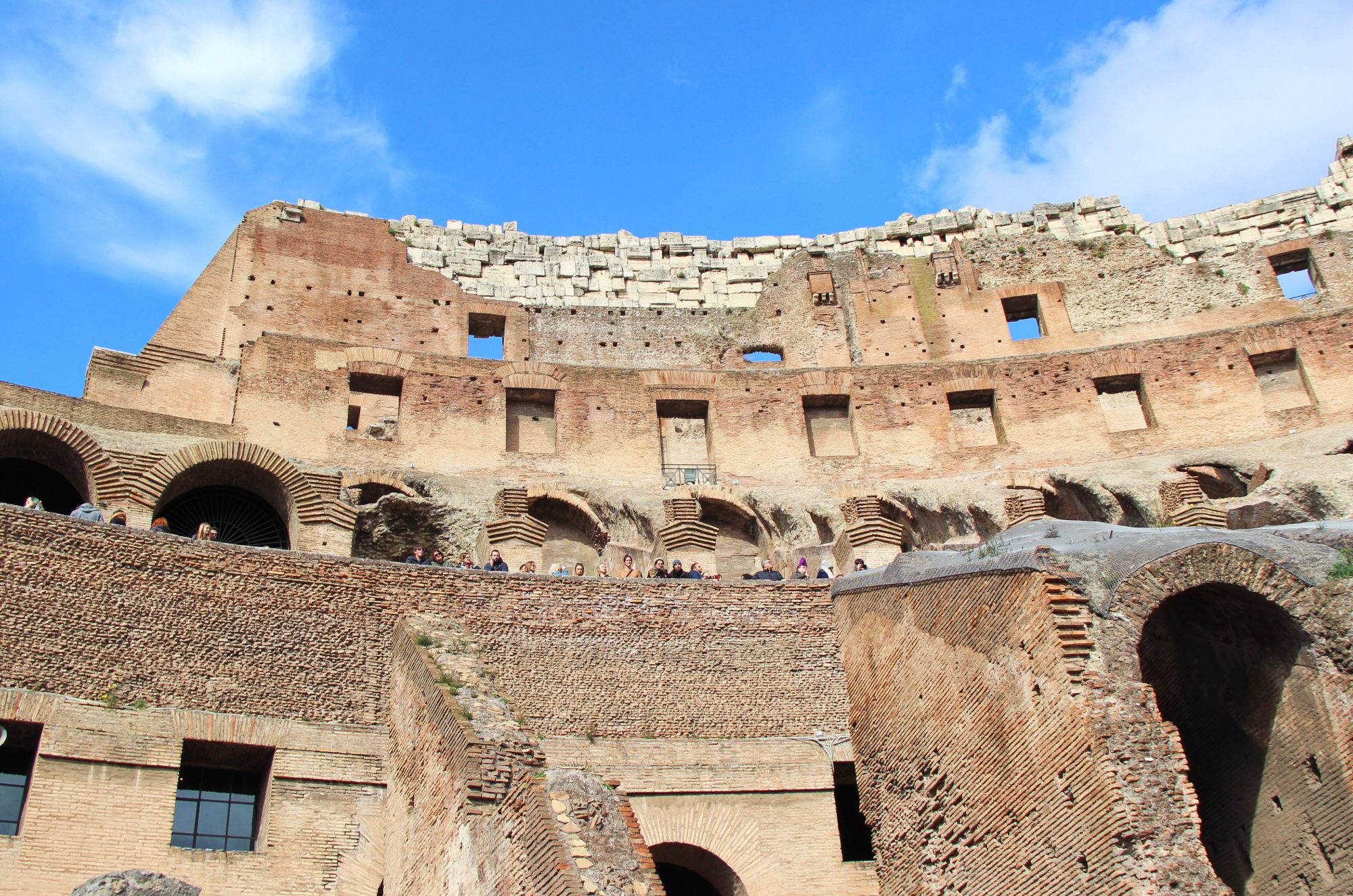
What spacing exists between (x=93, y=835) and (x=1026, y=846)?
27.1ft

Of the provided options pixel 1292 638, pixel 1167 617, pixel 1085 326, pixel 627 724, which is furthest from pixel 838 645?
pixel 1085 326

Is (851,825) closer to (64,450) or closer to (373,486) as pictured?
(373,486)

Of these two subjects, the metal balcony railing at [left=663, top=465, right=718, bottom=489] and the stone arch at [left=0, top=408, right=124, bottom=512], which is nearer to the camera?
the stone arch at [left=0, top=408, right=124, bottom=512]

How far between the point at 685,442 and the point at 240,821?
564 inches

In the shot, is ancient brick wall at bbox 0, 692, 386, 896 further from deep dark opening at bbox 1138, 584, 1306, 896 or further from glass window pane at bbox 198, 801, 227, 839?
deep dark opening at bbox 1138, 584, 1306, 896

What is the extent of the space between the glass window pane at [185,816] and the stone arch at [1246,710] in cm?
891

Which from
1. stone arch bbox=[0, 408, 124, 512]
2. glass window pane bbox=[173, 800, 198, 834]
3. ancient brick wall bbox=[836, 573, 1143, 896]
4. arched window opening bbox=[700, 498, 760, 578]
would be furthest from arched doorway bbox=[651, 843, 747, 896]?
stone arch bbox=[0, 408, 124, 512]

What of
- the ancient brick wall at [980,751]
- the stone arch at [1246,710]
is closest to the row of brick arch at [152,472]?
the ancient brick wall at [980,751]

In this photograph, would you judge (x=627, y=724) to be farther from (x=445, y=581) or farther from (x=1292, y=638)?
(x=1292, y=638)

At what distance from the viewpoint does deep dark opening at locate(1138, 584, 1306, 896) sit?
10711 mm

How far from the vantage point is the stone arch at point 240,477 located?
18.5m

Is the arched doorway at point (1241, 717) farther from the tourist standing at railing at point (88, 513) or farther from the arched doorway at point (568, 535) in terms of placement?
the tourist standing at railing at point (88, 513)

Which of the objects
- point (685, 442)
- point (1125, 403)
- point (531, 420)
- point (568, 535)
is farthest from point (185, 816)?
point (1125, 403)

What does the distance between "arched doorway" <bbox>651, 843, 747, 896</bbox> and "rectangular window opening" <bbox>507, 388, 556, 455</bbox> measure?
1071cm
